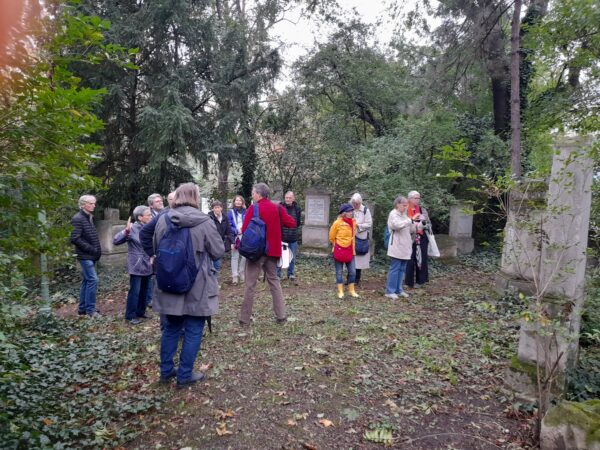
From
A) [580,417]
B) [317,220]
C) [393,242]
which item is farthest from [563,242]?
[317,220]

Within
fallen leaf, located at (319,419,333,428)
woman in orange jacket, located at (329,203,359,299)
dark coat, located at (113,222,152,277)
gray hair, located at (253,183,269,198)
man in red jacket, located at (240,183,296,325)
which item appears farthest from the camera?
woman in orange jacket, located at (329,203,359,299)

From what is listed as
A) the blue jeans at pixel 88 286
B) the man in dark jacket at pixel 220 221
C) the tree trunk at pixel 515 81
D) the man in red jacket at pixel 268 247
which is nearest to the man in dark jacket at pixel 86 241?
the blue jeans at pixel 88 286

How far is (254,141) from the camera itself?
14000mm

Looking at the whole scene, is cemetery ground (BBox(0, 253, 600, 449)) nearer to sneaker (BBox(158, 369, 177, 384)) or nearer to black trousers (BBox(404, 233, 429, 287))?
sneaker (BBox(158, 369, 177, 384))

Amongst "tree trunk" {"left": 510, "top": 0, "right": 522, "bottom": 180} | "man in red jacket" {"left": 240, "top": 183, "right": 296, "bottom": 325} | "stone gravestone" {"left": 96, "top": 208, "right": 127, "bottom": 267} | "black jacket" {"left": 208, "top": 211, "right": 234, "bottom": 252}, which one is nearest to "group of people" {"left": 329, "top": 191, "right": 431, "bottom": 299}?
"man in red jacket" {"left": 240, "top": 183, "right": 296, "bottom": 325}

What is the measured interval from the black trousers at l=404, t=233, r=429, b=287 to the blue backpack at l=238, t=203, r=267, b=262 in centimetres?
407

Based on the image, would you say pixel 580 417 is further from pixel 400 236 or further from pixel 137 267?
pixel 137 267

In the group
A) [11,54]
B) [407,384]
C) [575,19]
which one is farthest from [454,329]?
[11,54]

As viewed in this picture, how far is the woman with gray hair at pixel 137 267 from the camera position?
6176mm

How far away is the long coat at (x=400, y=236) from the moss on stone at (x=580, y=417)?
423 cm

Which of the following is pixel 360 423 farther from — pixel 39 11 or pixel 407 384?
pixel 39 11

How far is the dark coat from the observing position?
20.4 ft

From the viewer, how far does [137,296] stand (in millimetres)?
6367

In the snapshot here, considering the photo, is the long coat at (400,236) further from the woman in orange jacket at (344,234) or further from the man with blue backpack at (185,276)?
the man with blue backpack at (185,276)
